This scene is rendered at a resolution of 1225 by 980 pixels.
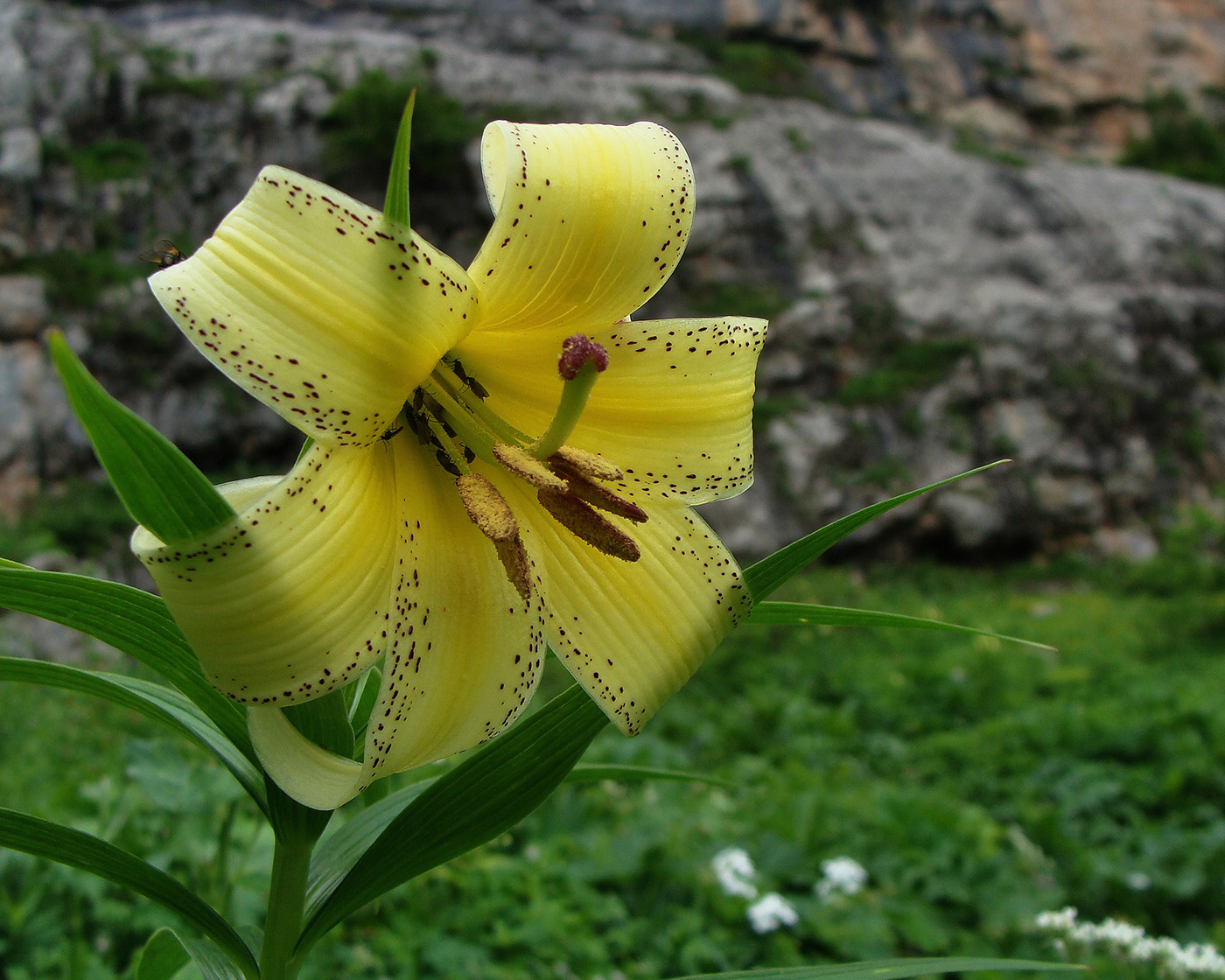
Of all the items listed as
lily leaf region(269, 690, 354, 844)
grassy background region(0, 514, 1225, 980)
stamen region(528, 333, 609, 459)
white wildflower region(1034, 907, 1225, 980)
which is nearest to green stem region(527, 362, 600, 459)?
stamen region(528, 333, 609, 459)

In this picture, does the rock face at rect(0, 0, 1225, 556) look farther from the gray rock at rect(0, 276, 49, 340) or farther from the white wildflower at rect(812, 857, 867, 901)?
the white wildflower at rect(812, 857, 867, 901)

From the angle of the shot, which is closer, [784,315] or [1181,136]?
[784,315]

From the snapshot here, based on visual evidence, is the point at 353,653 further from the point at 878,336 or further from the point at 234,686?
the point at 878,336

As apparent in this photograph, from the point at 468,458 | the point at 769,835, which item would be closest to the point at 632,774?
the point at 468,458

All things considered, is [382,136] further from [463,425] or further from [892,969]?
[892,969]

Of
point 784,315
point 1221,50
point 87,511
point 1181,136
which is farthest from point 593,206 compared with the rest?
point 1221,50

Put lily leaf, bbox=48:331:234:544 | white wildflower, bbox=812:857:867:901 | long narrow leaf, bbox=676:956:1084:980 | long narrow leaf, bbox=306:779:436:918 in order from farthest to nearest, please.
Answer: white wildflower, bbox=812:857:867:901 → long narrow leaf, bbox=306:779:436:918 → long narrow leaf, bbox=676:956:1084:980 → lily leaf, bbox=48:331:234:544
